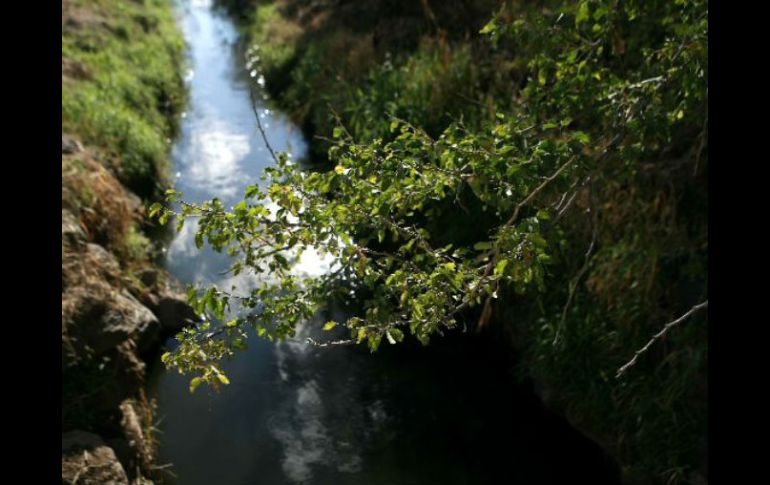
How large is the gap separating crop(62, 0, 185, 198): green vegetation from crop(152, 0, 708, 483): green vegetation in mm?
3152

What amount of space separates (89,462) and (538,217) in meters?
4.19

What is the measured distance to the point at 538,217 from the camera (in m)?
3.22

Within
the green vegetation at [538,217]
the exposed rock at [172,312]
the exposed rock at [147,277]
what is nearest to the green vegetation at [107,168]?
the exposed rock at [147,277]

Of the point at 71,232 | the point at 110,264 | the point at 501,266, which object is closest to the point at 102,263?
the point at 110,264

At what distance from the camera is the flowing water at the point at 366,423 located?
6645 millimetres

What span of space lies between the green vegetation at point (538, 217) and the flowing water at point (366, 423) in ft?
1.30

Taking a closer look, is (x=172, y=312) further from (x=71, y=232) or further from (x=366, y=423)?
(x=366, y=423)

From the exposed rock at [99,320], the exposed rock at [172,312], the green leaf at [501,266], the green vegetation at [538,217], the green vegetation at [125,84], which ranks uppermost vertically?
the green vegetation at [125,84]

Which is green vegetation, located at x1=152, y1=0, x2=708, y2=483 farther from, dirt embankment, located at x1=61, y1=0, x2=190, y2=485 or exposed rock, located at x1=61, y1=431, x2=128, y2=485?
exposed rock, located at x1=61, y1=431, x2=128, y2=485

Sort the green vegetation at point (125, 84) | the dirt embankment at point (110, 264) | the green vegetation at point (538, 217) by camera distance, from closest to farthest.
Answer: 1. the green vegetation at point (538, 217)
2. the dirt embankment at point (110, 264)
3. the green vegetation at point (125, 84)

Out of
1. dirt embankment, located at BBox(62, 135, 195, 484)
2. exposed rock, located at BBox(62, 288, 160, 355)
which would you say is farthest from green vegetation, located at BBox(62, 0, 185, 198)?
exposed rock, located at BBox(62, 288, 160, 355)

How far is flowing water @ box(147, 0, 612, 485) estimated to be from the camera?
262 inches

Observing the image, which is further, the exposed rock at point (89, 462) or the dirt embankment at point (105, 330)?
the dirt embankment at point (105, 330)

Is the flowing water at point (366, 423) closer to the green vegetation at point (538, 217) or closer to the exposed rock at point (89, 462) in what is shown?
the green vegetation at point (538, 217)
